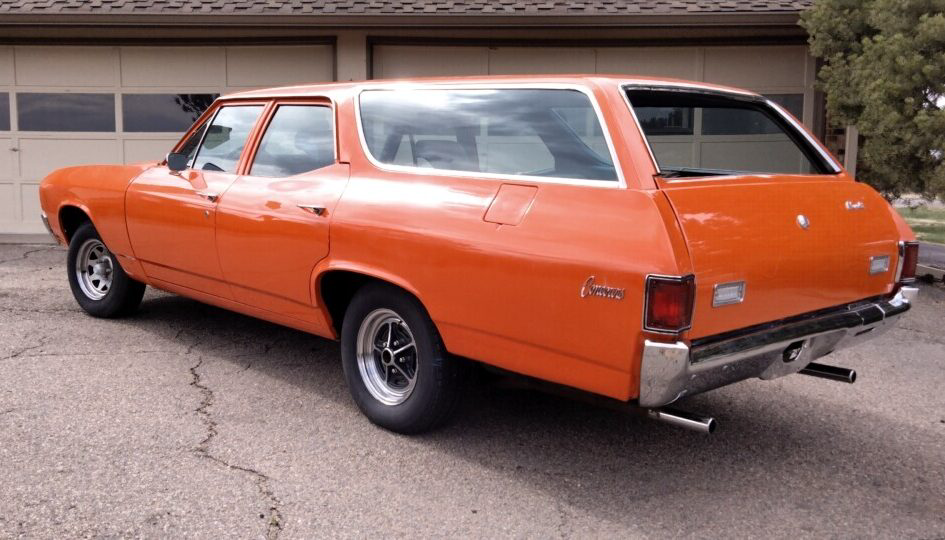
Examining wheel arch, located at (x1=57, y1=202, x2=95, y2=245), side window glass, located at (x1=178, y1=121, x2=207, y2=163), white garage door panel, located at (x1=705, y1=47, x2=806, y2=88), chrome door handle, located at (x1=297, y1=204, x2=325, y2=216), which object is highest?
white garage door panel, located at (x1=705, y1=47, x2=806, y2=88)

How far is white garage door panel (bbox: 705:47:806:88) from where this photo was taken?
35.2 ft

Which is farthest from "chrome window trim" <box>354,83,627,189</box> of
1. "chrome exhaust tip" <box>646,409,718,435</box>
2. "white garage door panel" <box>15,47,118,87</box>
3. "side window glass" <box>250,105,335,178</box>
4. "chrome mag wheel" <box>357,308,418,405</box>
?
"white garage door panel" <box>15,47,118,87</box>

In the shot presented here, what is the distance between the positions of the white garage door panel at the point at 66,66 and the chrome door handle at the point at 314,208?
8.43 metres

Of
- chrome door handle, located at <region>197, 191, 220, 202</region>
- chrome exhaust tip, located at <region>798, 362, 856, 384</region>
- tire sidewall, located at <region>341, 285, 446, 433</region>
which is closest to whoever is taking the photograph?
tire sidewall, located at <region>341, 285, 446, 433</region>

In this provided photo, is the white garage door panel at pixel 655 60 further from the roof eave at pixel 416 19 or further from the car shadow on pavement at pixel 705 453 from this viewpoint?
the car shadow on pavement at pixel 705 453

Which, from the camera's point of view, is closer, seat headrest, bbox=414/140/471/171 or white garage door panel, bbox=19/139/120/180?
seat headrest, bbox=414/140/471/171

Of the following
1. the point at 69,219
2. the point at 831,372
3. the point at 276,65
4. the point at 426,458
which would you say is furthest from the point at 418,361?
the point at 276,65

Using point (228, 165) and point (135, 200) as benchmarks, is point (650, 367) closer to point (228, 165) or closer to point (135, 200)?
point (228, 165)

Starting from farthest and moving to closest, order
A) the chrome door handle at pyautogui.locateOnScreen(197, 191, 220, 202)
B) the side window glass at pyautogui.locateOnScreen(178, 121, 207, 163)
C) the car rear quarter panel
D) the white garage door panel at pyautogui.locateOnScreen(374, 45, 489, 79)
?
the white garage door panel at pyautogui.locateOnScreen(374, 45, 489, 79) → the side window glass at pyautogui.locateOnScreen(178, 121, 207, 163) → the chrome door handle at pyautogui.locateOnScreen(197, 191, 220, 202) → the car rear quarter panel

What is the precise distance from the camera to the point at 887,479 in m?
3.60

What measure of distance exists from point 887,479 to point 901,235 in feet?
3.64

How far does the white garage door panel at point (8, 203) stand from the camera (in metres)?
11.6

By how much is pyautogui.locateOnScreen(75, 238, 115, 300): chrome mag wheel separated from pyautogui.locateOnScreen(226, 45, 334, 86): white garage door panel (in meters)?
5.39

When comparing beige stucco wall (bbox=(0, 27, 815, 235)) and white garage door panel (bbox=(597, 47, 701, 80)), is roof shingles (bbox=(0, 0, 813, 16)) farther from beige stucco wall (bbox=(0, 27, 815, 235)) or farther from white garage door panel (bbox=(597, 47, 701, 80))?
white garage door panel (bbox=(597, 47, 701, 80))
